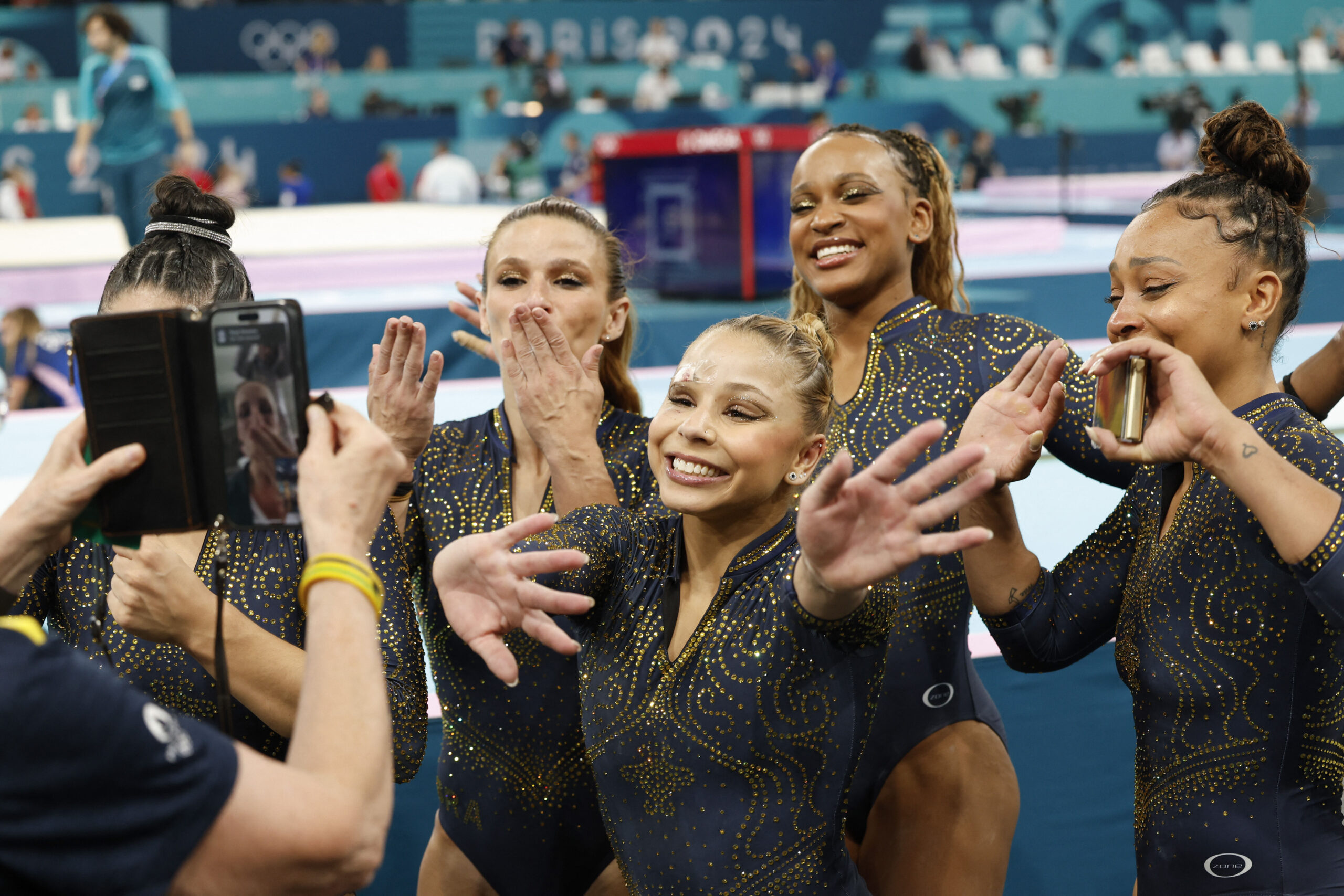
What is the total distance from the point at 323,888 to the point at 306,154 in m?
15.2

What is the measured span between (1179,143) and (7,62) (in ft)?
48.5

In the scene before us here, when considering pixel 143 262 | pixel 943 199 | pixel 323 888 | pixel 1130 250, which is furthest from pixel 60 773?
pixel 943 199

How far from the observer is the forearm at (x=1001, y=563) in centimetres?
176

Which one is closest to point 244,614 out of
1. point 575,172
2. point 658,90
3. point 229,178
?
point 229,178

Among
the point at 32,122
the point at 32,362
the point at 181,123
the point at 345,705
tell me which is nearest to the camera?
the point at 345,705

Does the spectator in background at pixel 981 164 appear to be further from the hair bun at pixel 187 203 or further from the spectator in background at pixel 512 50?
the hair bun at pixel 187 203

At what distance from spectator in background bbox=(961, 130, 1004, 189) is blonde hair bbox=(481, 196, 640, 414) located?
14.7 meters

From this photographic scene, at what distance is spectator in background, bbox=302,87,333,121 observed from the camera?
618 inches

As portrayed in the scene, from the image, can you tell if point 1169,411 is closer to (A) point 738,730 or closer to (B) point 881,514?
(B) point 881,514

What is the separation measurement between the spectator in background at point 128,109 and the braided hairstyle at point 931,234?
22.2ft

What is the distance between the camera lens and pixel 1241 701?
61.0 inches

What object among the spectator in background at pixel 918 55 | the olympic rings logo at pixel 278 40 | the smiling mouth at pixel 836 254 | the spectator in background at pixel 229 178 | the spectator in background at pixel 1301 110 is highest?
the olympic rings logo at pixel 278 40

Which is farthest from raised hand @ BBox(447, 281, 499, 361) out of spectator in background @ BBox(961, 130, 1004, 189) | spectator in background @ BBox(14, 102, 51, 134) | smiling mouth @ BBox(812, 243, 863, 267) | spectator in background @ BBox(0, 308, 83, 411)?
spectator in background @ BBox(961, 130, 1004, 189)

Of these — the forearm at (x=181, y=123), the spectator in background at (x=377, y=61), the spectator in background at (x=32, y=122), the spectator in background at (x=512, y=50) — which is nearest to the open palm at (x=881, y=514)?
the forearm at (x=181, y=123)
